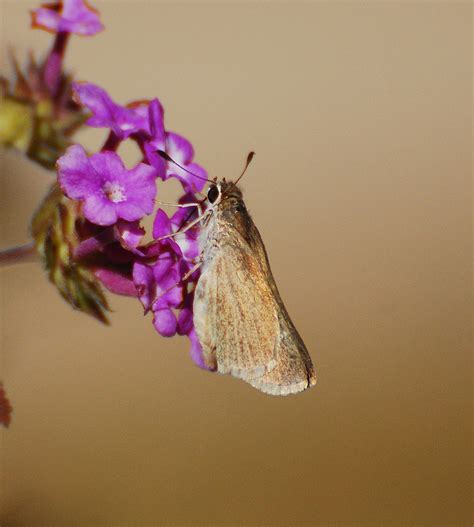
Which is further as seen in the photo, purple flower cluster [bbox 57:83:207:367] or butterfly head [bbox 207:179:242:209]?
butterfly head [bbox 207:179:242:209]

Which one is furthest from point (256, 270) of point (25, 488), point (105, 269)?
point (25, 488)

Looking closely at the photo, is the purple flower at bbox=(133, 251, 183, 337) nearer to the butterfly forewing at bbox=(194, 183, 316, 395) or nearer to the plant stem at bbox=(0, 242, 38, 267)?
the butterfly forewing at bbox=(194, 183, 316, 395)

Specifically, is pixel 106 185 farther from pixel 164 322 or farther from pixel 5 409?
pixel 5 409

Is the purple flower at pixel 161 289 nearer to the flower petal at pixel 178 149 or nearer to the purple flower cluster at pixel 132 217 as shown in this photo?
the purple flower cluster at pixel 132 217

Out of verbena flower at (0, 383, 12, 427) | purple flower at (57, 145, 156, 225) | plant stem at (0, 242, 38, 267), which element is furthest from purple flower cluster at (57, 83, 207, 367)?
verbena flower at (0, 383, 12, 427)

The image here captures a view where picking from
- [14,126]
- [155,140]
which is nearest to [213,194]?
[155,140]

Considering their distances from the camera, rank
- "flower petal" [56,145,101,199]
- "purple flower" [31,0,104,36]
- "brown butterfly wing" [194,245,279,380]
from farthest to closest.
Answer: "purple flower" [31,0,104,36]
"brown butterfly wing" [194,245,279,380]
"flower petal" [56,145,101,199]
